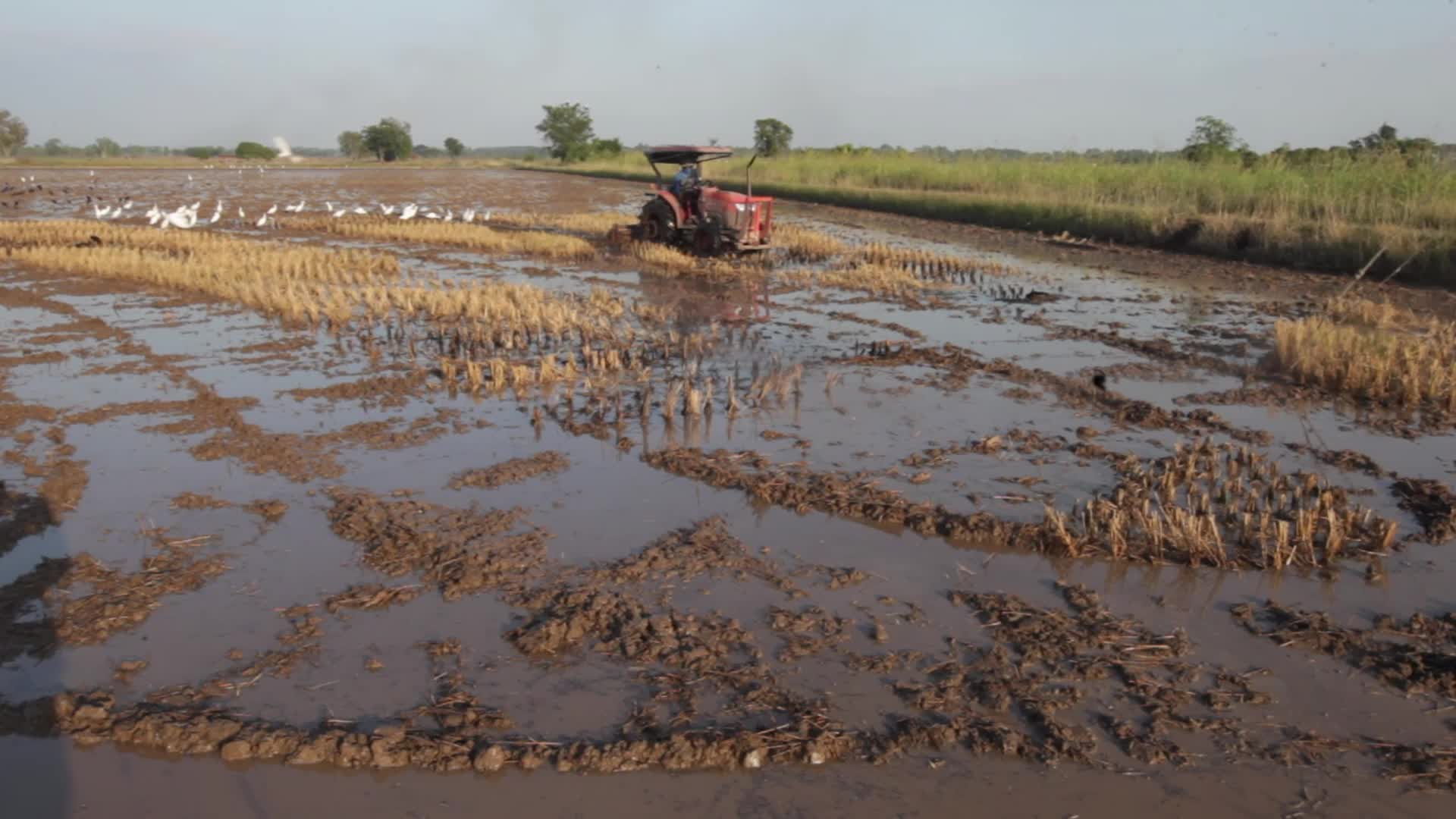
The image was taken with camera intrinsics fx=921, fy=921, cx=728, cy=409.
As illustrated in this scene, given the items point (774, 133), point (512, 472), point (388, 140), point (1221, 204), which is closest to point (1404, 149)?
point (1221, 204)

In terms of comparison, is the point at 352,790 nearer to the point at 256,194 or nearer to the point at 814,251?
the point at 814,251

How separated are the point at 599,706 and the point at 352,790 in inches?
35.1

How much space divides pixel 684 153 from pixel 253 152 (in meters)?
80.2

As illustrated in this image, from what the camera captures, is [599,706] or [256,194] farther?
[256,194]

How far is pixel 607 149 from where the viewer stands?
70.6 metres

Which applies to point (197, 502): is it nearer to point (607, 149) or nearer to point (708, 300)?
point (708, 300)

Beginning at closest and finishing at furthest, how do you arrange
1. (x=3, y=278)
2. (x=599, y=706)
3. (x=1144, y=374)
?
(x=599, y=706), (x=1144, y=374), (x=3, y=278)

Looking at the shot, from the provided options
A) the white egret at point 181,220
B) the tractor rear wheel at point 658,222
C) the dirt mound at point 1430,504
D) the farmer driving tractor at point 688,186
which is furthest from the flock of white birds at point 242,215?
the dirt mound at point 1430,504

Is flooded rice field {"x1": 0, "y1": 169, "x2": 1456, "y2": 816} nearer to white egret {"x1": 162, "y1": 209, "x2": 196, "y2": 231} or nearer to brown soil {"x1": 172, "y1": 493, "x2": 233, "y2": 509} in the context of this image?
brown soil {"x1": 172, "y1": 493, "x2": 233, "y2": 509}

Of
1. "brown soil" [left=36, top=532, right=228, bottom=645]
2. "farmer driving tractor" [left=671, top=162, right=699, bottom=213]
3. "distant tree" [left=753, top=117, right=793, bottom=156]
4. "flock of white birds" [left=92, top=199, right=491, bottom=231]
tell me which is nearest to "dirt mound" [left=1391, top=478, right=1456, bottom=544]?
"brown soil" [left=36, top=532, right=228, bottom=645]

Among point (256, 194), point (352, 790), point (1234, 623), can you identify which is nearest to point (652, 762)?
point (352, 790)

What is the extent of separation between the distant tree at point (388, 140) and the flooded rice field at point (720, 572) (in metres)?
75.5

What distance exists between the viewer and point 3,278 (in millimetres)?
13625

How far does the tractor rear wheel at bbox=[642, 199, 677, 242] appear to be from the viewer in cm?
1608
